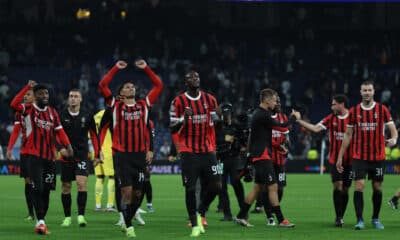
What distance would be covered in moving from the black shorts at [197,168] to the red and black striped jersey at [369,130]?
99.5 inches

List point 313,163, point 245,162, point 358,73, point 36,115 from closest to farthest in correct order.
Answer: point 36,115 < point 245,162 < point 313,163 < point 358,73

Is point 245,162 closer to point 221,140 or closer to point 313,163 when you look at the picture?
point 221,140

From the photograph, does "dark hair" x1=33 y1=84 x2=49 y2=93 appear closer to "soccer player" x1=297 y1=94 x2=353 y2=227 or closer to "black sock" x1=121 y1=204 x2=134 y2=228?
"black sock" x1=121 y1=204 x2=134 y2=228

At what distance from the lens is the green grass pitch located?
1411cm

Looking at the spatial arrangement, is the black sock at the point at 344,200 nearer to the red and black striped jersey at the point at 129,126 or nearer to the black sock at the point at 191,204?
the black sock at the point at 191,204

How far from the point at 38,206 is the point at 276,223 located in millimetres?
4381

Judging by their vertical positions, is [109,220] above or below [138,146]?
below

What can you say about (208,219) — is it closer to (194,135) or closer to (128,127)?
(194,135)

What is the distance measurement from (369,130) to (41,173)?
5.42 m

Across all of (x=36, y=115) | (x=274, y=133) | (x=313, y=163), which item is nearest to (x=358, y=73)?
(x=313, y=163)

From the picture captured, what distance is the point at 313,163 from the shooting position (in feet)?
136

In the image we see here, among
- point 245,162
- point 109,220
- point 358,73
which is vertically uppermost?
point 358,73

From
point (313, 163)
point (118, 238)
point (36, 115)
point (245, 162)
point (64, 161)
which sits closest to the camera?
point (118, 238)

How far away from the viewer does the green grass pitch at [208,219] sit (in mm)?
14109
